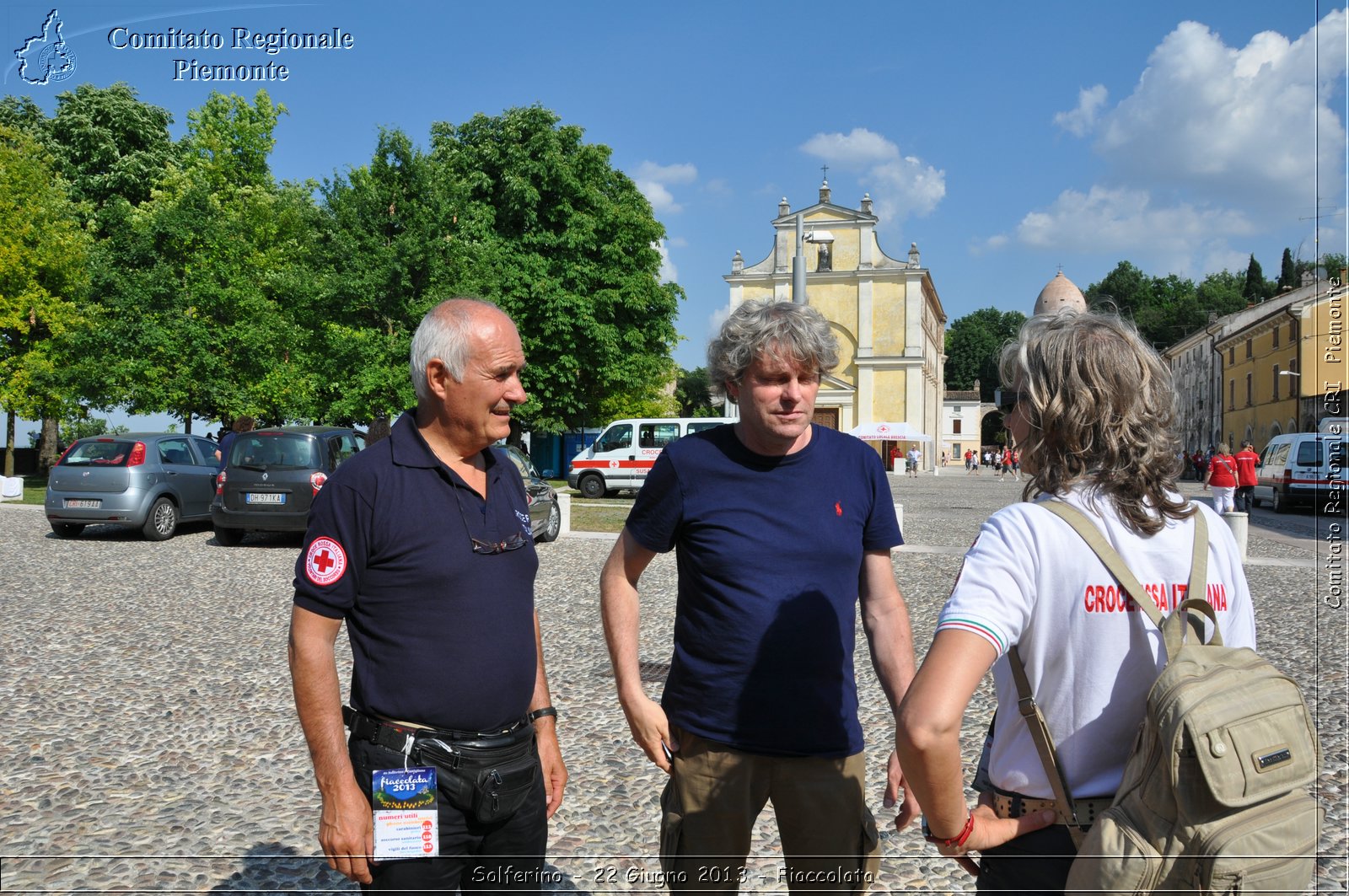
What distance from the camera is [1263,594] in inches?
417

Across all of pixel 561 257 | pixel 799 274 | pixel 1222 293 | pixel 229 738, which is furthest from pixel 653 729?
pixel 1222 293

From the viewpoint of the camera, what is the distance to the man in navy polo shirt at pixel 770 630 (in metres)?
2.46

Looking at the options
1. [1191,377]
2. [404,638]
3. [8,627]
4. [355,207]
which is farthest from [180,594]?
[1191,377]

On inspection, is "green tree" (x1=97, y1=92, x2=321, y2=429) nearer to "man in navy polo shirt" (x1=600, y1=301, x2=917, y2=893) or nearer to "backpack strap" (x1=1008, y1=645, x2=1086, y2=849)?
"man in navy polo shirt" (x1=600, y1=301, x2=917, y2=893)

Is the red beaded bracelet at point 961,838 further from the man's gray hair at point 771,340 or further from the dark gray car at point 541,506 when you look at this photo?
the dark gray car at point 541,506

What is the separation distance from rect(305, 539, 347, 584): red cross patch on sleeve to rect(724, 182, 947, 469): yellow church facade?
57.6 meters

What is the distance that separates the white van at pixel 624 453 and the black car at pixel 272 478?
1285 cm

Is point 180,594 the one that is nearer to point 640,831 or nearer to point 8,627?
point 8,627

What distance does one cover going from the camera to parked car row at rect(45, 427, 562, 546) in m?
13.2

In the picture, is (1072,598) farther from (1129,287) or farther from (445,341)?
(1129,287)

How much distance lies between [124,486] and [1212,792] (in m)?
15.9

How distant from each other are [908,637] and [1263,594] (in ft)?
32.7

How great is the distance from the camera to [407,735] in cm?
217

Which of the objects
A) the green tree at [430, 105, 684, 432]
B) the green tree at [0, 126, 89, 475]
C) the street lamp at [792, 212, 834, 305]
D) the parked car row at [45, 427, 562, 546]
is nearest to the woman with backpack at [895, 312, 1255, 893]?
the street lamp at [792, 212, 834, 305]
